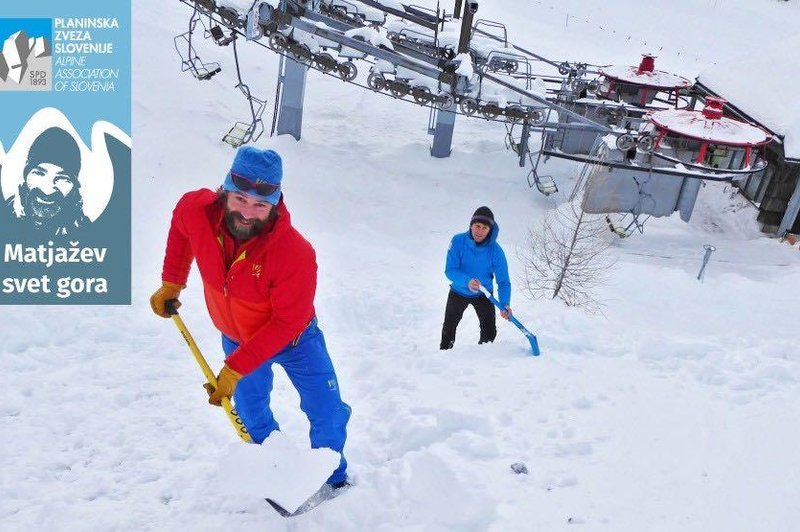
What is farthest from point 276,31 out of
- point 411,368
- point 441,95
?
point 411,368

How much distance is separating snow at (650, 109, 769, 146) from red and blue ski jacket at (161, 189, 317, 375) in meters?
10.4

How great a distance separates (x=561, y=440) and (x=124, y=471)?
2.78 m

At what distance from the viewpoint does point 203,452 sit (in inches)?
171

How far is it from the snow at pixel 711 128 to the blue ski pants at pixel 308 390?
10.1 metres

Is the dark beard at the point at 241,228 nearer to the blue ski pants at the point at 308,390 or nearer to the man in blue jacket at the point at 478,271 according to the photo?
the blue ski pants at the point at 308,390

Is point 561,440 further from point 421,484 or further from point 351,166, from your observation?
point 351,166

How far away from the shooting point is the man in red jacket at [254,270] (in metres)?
3.17

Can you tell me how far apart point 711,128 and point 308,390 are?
10727 mm

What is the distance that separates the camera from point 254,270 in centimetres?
329

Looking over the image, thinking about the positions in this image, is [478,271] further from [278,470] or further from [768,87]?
[768,87]

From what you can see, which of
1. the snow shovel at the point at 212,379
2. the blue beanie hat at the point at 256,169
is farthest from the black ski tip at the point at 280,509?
the blue beanie hat at the point at 256,169

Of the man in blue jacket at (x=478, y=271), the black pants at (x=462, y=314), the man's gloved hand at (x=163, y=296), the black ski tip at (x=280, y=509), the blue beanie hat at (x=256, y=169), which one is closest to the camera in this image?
the blue beanie hat at (x=256, y=169)

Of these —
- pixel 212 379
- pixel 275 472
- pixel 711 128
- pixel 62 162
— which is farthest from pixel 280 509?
pixel 711 128

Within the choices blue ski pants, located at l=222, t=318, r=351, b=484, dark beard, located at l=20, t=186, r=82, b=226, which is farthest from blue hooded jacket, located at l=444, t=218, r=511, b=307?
dark beard, located at l=20, t=186, r=82, b=226
